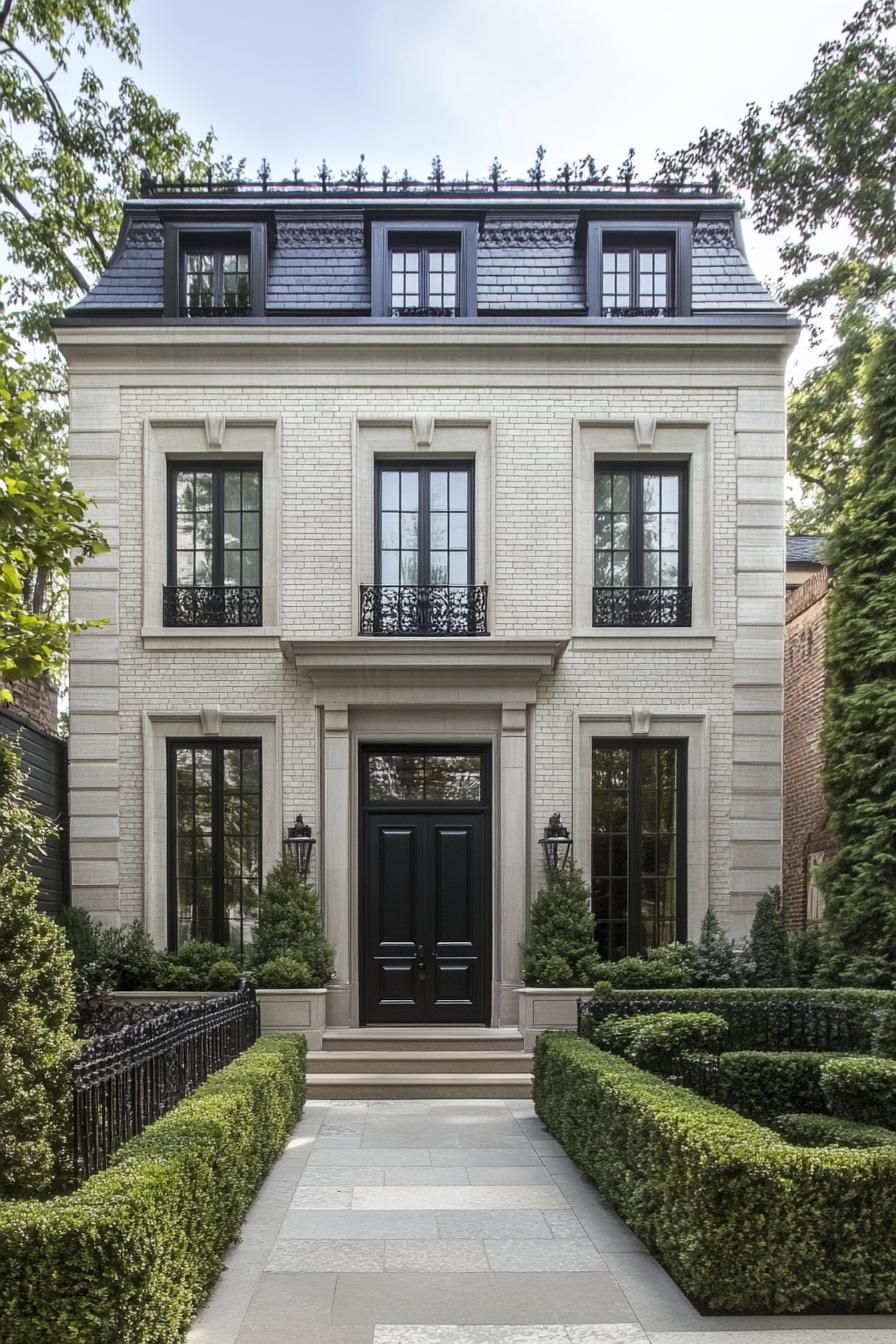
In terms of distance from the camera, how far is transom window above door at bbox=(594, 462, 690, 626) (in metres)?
16.5

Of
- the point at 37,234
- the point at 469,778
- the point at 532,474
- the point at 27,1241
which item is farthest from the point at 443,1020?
the point at 37,234

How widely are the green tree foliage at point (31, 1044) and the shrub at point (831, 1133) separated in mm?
4666

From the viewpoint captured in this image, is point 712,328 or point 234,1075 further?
point 712,328

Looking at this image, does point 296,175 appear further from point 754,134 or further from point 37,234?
point 754,134

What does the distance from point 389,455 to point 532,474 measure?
1.91 metres

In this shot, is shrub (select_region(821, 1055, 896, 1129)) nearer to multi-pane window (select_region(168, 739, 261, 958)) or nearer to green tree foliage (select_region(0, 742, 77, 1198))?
green tree foliage (select_region(0, 742, 77, 1198))

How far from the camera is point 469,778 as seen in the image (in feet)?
54.1

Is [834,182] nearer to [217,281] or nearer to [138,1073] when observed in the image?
[217,281]

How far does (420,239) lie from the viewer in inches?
666

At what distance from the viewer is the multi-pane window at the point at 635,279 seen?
17031 mm

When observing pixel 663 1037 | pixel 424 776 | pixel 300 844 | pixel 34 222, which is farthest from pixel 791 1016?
pixel 34 222

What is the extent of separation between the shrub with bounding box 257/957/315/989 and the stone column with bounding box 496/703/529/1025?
2.57 m

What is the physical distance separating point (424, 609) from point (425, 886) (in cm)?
358

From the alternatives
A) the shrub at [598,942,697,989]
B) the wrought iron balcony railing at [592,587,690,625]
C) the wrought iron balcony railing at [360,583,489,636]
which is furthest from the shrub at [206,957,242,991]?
the wrought iron balcony railing at [592,587,690,625]
